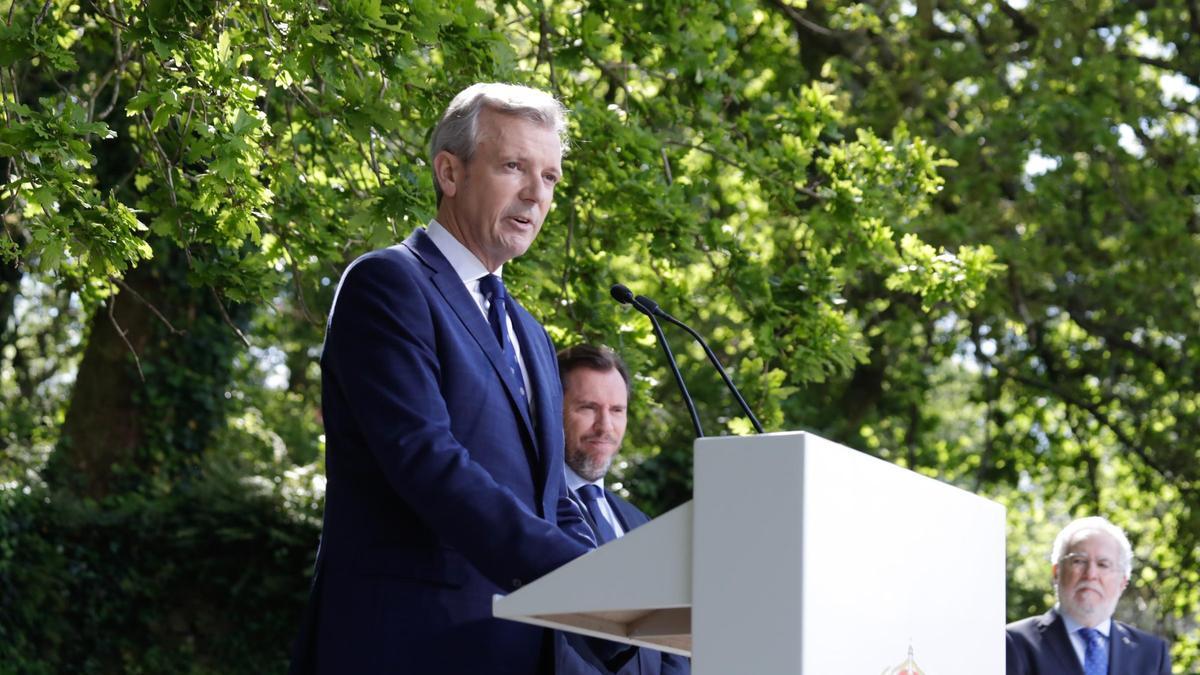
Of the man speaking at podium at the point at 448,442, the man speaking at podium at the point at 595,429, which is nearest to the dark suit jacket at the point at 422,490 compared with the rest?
the man speaking at podium at the point at 448,442

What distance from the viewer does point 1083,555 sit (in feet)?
22.4

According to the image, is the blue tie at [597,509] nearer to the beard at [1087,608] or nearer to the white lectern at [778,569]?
the white lectern at [778,569]

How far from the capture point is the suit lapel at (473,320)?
2.80m

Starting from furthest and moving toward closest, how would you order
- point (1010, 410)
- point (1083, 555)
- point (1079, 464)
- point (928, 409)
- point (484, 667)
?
point (928, 409) < point (1010, 410) < point (1079, 464) < point (1083, 555) < point (484, 667)

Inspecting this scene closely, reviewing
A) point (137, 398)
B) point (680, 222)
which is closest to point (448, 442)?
point (680, 222)

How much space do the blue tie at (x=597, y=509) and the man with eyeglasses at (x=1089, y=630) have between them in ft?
8.05

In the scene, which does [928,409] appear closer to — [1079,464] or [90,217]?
[1079,464]

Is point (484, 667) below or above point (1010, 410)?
below

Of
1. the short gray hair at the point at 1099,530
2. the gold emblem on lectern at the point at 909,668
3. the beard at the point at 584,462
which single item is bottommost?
the gold emblem on lectern at the point at 909,668

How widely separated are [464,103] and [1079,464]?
11200 millimetres

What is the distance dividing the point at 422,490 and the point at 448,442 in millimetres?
93

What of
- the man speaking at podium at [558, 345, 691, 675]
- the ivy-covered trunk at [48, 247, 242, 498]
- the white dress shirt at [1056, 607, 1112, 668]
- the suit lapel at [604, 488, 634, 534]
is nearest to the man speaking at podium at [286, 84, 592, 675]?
the man speaking at podium at [558, 345, 691, 675]

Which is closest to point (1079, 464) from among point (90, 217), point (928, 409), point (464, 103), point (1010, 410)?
point (1010, 410)

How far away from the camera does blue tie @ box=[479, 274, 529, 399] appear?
2.89 metres
